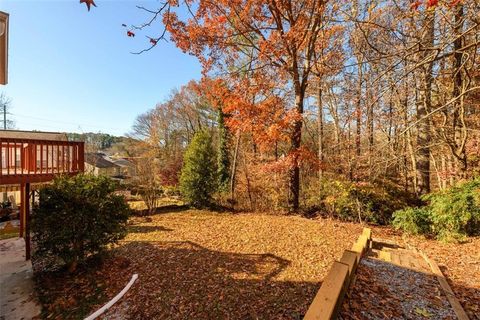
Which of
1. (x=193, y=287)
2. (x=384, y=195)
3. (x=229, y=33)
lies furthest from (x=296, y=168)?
(x=193, y=287)

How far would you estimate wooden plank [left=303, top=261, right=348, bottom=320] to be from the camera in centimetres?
215

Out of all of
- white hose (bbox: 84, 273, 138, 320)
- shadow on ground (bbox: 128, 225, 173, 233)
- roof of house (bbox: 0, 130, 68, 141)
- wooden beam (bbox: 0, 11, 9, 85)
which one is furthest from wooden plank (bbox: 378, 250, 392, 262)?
roof of house (bbox: 0, 130, 68, 141)

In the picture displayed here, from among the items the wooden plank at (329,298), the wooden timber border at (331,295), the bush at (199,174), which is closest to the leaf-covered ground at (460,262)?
the wooden timber border at (331,295)

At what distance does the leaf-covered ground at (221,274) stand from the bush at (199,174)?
13.7ft

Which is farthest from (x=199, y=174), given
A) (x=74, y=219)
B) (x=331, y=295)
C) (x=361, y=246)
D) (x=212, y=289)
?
(x=331, y=295)

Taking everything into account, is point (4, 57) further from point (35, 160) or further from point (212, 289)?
point (212, 289)

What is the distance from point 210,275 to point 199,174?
7176 millimetres

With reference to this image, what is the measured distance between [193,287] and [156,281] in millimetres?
756

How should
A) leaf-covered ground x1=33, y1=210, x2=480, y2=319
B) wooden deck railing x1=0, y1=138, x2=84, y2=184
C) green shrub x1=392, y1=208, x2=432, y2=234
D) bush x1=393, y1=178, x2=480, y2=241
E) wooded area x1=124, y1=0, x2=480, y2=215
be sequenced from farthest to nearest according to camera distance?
1. wooded area x1=124, y1=0, x2=480, y2=215
2. green shrub x1=392, y1=208, x2=432, y2=234
3. bush x1=393, y1=178, x2=480, y2=241
4. wooden deck railing x1=0, y1=138, x2=84, y2=184
5. leaf-covered ground x1=33, y1=210, x2=480, y2=319

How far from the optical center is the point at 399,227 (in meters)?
6.63

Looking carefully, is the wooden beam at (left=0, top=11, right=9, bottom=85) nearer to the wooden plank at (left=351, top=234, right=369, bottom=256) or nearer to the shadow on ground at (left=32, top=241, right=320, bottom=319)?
the shadow on ground at (left=32, top=241, right=320, bottom=319)

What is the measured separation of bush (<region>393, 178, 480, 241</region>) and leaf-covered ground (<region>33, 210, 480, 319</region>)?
Result: 38 cm

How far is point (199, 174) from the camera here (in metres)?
11.1

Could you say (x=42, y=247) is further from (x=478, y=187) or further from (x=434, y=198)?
(x=478, y=187)
